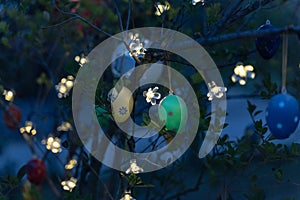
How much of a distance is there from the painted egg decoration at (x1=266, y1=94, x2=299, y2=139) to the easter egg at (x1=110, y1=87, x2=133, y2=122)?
1.95 feet

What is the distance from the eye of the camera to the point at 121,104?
2008 mm

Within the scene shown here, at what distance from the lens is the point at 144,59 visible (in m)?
1.98

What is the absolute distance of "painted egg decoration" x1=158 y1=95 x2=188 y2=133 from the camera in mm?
1872

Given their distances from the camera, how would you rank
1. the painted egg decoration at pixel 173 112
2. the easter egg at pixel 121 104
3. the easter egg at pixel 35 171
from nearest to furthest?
the painted egg decoration at pixel 173 112
the easter egg at pixel 121 104
the easter egg at pixel 35 171

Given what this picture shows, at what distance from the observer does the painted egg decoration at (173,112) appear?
1872 mm

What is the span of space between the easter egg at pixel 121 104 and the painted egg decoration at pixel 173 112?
0.16 meters

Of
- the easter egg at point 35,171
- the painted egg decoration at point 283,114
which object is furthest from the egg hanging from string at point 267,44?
the easter egg at point 35,171

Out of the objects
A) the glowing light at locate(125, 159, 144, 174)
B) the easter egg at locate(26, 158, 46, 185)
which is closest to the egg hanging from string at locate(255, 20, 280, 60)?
the glowing light at locate(125, 159, 144, 174)

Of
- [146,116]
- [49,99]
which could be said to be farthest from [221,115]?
[49,99]

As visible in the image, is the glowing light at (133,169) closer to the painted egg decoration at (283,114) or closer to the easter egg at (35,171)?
the easter egg at (35,171)

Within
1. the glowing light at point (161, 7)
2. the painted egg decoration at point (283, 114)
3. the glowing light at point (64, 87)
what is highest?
the glowing light at point (161, 7)

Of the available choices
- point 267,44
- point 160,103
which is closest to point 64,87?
point 160,103

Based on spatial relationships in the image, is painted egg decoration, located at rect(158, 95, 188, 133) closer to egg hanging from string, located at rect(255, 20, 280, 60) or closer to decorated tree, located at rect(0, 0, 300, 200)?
decorated tree, located at rect(0, 0, 300, 200)

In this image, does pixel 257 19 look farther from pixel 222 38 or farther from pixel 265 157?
pixel 222 38
